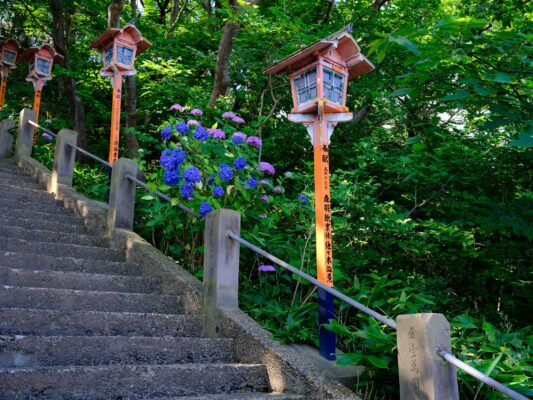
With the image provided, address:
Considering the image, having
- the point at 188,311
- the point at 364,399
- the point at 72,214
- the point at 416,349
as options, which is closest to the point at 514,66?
the point at 416,349

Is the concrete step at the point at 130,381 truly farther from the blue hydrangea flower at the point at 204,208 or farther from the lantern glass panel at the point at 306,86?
the lantern glass panel at the point at 306,86

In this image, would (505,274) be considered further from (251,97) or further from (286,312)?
(251,97)

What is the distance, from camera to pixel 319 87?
152 inches

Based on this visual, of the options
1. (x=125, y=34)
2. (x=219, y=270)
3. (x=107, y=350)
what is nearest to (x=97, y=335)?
(x=107, y=350)

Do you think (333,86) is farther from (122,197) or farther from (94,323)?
(122,197)

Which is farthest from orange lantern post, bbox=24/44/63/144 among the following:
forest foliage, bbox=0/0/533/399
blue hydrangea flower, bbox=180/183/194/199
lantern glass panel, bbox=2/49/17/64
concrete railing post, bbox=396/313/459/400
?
concrete railing post, bbox=396/313/459/400

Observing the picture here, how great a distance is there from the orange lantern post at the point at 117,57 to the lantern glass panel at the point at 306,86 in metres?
3.86

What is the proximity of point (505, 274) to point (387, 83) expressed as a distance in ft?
13.5

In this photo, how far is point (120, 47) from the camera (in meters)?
7.29

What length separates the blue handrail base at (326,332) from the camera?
335 cm

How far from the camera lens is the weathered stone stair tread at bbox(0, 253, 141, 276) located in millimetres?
4148

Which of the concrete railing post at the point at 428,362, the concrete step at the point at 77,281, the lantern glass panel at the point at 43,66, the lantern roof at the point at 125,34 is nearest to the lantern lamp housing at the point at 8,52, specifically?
the lantern glass panel at the point at 43,66

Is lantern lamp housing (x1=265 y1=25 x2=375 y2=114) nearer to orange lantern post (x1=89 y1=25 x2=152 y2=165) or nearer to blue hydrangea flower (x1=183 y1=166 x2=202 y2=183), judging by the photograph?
blue hydrangea flower (x1=183 y1=166 x2=202 y2=183)

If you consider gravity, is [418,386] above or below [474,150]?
below
